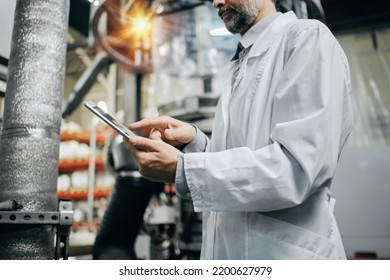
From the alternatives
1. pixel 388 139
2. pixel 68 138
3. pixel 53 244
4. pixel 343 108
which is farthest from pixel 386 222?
pixel 68 138

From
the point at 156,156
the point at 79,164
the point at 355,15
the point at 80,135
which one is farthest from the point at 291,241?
the point at 80,135

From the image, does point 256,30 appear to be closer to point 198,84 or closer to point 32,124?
point 32,124

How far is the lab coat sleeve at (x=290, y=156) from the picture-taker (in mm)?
451

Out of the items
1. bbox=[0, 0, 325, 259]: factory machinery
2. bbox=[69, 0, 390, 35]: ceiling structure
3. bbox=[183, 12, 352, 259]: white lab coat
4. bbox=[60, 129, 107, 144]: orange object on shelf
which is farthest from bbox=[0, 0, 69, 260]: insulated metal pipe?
bbox=[60, 129, 107, 144]: orange object on shelf

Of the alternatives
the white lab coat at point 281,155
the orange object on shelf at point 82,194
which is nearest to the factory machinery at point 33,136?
the white lab coat at point 281,155

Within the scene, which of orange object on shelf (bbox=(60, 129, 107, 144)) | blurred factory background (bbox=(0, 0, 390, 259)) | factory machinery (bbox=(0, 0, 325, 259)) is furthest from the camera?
orange object on shelf (bbox=(60, 129, 107, 144))

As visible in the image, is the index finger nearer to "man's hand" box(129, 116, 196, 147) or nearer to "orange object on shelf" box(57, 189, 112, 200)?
"man's hand" box(129, 116, 196, 147)

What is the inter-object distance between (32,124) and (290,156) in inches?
18.1

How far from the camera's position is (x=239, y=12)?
2.19 ft

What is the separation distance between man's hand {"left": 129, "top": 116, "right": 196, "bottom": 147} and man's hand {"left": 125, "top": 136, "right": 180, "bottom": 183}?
85mm

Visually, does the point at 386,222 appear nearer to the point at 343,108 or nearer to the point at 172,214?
the point at 172,214

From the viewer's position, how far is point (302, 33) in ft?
1.73

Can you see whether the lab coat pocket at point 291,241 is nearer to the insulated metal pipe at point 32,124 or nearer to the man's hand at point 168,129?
the man's hand at point 168,129

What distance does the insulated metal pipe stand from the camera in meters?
0.59
